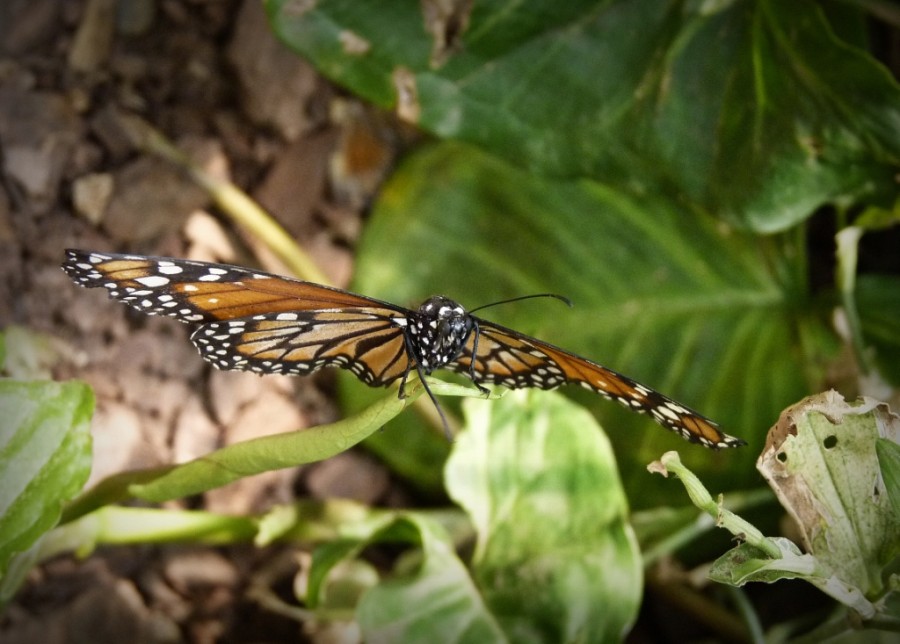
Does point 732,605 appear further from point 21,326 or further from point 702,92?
point 21,326

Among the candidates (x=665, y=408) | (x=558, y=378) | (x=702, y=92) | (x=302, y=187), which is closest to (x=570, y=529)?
(x=558, y=378)

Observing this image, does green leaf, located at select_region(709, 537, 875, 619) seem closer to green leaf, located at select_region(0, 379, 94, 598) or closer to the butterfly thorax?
the butterfly thorax

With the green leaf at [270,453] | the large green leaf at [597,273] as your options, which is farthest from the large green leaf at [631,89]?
the green leaf at [270,453]

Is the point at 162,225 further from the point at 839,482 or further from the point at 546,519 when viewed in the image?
the point at 839,482

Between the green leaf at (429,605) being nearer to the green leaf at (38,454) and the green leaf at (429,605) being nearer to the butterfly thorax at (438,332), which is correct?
the butterfly thorax at (438,332)

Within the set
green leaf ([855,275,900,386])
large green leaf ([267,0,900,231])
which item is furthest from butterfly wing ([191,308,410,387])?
green leaf ([855,275,900,386])

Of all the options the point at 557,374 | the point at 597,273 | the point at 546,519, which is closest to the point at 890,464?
the point at 557,374
